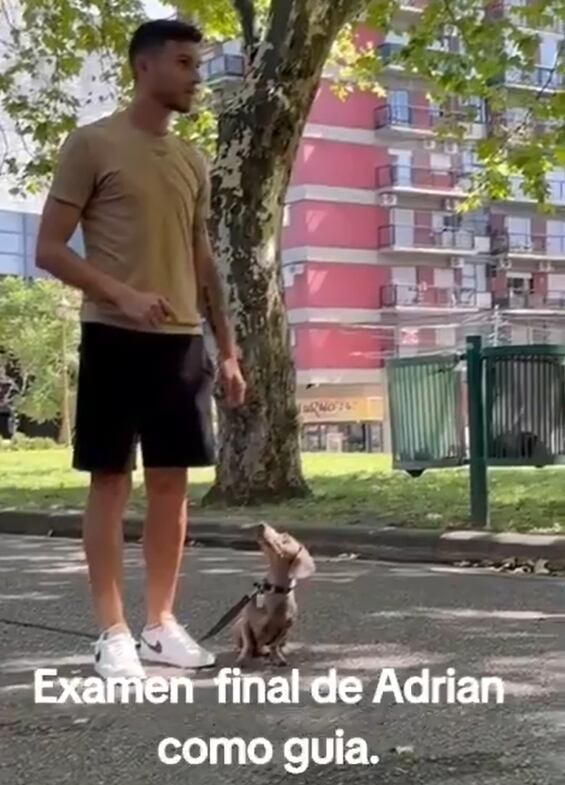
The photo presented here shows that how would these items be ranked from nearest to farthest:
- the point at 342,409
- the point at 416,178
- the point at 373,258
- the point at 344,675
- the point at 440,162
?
the point at 344,675
the point at 342,409
the point at 373,258
the point at 416,178
the point at 440,162

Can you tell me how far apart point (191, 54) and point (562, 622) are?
2.86 m

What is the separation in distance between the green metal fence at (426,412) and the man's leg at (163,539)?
4.91 m

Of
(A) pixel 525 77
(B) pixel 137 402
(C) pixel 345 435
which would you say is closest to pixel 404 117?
(C) pixel 345 435

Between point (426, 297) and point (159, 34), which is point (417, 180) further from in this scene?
point (159, 34)

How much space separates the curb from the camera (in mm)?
7715

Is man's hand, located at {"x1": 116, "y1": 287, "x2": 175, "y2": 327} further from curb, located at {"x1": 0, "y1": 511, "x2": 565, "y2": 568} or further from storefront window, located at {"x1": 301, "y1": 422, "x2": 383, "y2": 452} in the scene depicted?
storefront window, located at {"x1": 301, "y1": 422, "x2": 383, "y2": 452}

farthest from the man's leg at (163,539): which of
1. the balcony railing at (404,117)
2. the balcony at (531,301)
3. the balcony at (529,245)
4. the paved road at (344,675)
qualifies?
the balcony at (529,245)

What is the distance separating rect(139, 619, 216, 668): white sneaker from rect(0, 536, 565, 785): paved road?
2.4 inches

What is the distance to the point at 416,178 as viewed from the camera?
49.3 meters

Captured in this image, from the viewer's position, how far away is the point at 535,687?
4117mm

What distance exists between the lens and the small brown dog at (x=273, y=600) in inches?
161

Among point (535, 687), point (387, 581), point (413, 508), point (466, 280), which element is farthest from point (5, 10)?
point (466, 280)

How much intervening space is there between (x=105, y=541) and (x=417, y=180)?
153ft

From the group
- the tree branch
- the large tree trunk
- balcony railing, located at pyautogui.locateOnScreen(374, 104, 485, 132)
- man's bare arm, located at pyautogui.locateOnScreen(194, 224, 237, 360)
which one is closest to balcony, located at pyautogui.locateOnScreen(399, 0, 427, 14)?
the tree branch
